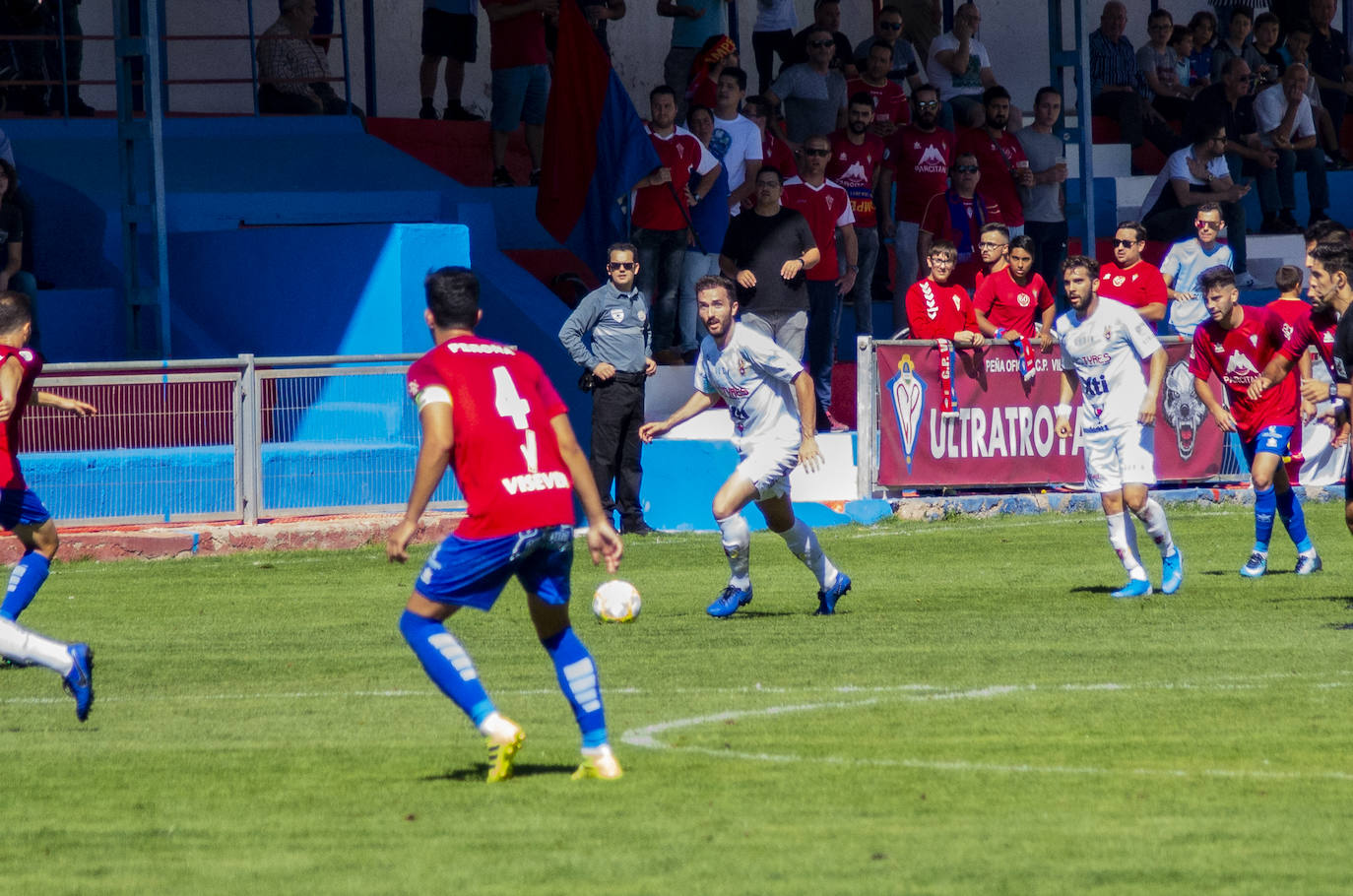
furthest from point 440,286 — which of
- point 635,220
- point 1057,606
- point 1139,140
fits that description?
point 1139,140

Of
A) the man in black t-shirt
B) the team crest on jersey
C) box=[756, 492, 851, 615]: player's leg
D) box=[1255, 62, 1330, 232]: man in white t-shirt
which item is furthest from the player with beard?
box=[1255, 62, 1330, 232]: man in white t-shirt

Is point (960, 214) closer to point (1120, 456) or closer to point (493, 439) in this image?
point (1120, 456)

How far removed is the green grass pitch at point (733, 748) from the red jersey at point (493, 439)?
0.97 metres

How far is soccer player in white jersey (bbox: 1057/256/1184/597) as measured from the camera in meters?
12.3

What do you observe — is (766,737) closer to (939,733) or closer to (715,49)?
(939,733)

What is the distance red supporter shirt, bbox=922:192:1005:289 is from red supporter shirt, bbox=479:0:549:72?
14.6ft

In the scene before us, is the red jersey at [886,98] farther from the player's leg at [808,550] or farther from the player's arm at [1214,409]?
the player's leg at [808,550]

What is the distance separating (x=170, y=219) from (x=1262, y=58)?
13.3 m

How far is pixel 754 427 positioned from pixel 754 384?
0.26 metres

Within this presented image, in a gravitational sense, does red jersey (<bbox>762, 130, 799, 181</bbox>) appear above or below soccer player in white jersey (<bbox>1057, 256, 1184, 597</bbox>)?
above

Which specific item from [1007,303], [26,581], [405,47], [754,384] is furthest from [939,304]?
[405,47]

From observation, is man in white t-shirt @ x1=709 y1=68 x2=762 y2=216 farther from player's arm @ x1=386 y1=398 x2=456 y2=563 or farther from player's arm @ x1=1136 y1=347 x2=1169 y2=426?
player's arm @ x1=386 y1=398 x2=456 y2=563

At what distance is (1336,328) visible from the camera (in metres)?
10.6

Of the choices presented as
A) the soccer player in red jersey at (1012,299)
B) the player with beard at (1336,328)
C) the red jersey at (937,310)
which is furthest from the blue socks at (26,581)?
the soccer player in red jersey at (1012,299)
